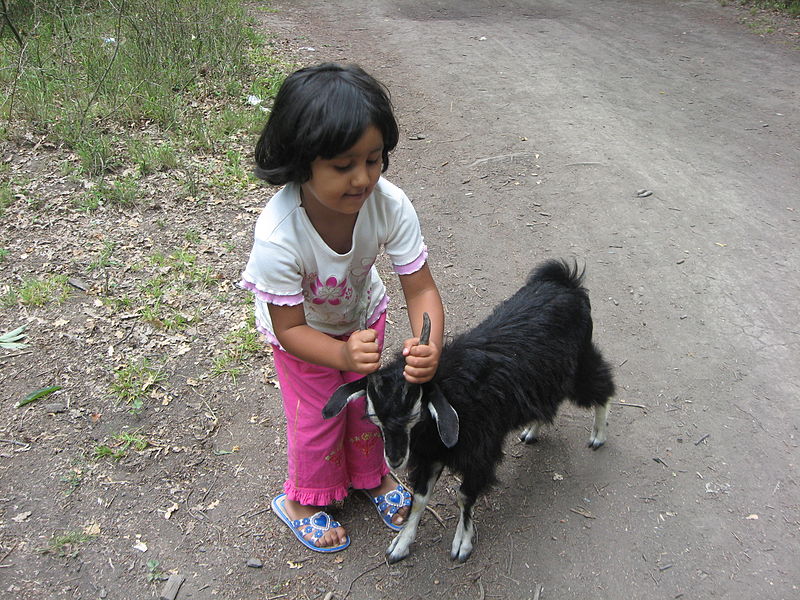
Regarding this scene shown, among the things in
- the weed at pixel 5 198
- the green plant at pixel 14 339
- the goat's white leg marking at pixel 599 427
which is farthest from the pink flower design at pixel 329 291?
the weed at pixel 5 198

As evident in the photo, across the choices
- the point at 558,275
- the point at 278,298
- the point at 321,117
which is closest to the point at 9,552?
the point at 278,298

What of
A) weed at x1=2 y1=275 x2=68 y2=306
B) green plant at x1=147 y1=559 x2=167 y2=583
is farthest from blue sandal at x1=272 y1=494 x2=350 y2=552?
weed at x1=2 y1=275 x2=68 y2=306

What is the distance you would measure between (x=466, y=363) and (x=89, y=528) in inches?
64.0

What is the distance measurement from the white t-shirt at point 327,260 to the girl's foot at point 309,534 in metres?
0.73

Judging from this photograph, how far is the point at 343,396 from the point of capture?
222 cm

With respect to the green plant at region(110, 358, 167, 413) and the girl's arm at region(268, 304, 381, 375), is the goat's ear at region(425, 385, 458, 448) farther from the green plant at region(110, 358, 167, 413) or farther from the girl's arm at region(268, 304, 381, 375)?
the green plant at region(110, 358, 167, 413)

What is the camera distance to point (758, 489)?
2.75m

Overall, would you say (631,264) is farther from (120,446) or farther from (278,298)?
(120,446)

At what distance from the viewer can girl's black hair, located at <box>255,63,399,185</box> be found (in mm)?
1886

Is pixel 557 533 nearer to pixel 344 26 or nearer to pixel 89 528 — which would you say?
pixel 89 528

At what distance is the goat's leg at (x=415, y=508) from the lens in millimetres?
2434

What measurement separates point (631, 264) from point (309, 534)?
2.63m

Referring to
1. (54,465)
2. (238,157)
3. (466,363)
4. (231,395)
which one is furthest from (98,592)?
(238,157)

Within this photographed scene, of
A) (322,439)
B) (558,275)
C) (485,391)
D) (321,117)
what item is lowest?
(322,439)
